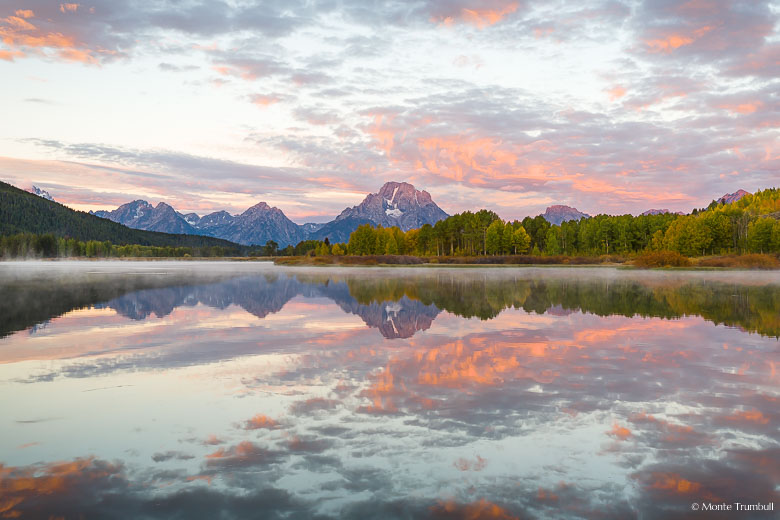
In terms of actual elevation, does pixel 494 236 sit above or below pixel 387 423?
above

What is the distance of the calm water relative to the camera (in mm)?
6148

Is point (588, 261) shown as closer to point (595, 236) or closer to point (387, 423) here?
point (595, 236)

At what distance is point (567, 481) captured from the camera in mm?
6523

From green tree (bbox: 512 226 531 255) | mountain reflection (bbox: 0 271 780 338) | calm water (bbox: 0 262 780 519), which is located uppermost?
green tree (bbox: 512 226 531 255)

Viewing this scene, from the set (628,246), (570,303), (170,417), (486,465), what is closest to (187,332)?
(170,417)

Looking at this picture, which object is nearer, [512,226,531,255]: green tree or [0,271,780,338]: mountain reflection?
[0,271,780,338]: mountain reflection

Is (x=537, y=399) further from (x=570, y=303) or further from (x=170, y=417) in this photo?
(x=570, y=303)

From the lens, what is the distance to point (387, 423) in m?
8.77

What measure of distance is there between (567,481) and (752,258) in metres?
107

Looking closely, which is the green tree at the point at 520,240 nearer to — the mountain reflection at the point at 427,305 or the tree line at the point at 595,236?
the tree line at the point at 595,236

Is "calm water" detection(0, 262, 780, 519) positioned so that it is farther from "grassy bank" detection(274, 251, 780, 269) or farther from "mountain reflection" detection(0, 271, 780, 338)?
"grassy bank" detection(274, 251, 780, 269)

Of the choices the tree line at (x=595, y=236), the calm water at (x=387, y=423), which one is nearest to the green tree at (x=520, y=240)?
the tree line at (x=595, y=236)

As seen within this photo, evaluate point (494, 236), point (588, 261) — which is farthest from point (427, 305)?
point (494, 236)

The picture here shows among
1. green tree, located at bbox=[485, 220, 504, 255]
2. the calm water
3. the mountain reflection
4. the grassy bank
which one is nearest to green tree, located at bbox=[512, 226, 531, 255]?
green tree, located at bbox=[485, 220, 504, 255]
